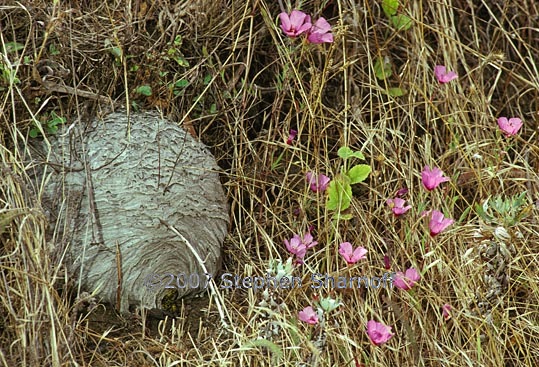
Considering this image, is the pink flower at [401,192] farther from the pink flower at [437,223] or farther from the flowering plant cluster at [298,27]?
the flowering plant cluster at [298,27]

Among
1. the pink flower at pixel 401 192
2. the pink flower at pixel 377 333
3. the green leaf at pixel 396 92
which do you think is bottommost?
the pink flower at pixel 401 192

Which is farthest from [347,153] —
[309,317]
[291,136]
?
[309,317]

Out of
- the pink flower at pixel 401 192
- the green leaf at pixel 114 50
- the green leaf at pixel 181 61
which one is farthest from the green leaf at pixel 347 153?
the green leaf at pixel 114 50

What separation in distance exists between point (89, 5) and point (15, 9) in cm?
21

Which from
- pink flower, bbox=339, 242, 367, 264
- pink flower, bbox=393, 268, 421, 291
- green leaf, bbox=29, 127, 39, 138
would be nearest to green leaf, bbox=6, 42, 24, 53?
green leaf, bbox=29, 127, 39, 138

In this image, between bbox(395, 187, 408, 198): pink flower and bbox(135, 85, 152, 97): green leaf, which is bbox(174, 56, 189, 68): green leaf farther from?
bbox(395, 187, 408, 198): pink flower

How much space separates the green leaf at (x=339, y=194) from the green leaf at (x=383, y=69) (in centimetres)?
38

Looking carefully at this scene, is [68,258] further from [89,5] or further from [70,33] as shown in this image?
[89,5]

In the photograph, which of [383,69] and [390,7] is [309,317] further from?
[390,7]

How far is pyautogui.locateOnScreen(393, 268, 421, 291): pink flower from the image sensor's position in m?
1.75

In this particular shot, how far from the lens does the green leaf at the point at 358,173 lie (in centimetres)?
203

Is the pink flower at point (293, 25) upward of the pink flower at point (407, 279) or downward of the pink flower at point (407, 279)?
upward

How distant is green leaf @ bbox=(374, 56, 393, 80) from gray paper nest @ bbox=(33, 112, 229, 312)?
55 cm

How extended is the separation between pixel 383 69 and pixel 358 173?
0.35 meters
